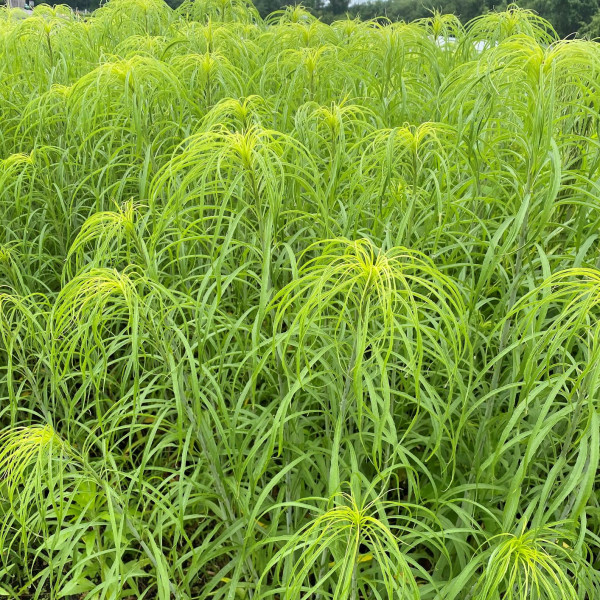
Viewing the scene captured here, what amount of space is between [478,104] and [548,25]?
4.95ft

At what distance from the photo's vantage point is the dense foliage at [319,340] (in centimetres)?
128

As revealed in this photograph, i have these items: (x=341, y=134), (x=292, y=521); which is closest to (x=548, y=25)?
(x=341, y=134)

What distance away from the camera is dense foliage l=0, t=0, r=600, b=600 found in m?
1.28

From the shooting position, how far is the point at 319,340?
1.75 meters

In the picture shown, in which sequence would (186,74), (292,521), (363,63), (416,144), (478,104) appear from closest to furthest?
(478,104) → (416,144) → (292,521) → (186,74) → (363,63)

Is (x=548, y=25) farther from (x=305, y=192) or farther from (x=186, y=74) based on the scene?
(x=186, y=74)

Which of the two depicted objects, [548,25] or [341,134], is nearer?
[341,134]

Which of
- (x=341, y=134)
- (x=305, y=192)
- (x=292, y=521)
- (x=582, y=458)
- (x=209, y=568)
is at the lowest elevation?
(x=209, y=568)

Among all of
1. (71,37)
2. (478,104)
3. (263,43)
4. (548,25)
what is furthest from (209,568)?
(71,37)

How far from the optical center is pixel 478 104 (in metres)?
1.51

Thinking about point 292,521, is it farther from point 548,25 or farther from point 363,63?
point 363,63

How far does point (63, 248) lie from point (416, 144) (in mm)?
1698

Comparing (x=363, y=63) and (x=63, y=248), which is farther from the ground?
(x=363, y=63)

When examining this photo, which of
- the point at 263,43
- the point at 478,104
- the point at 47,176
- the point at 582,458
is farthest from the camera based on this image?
the point at 263,43
